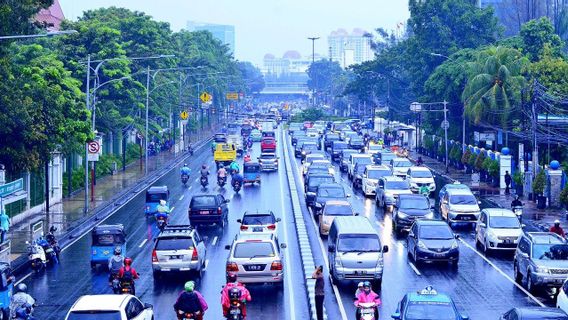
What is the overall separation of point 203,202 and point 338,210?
6799 mm

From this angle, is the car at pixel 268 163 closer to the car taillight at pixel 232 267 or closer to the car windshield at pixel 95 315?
the car taillight at pixel 232 267

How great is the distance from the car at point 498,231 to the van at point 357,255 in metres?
7.83

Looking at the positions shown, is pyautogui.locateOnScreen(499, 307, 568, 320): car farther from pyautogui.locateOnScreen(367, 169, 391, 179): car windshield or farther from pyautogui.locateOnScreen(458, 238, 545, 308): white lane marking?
pyautogui.locateOnScreen(367, 169, 391, 179): car windshield

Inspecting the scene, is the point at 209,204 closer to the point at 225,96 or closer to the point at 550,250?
the point at 550,250

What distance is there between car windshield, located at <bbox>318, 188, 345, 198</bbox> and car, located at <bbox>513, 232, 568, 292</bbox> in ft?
56.9

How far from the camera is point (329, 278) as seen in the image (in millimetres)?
32219

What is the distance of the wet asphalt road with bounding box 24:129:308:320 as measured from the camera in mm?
27938

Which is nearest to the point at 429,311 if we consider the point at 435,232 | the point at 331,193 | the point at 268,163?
the point at 435,232

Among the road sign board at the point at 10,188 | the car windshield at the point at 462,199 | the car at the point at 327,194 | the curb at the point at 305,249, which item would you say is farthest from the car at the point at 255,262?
the car windshield at the point at 462,199

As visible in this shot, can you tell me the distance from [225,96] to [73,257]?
466 ft

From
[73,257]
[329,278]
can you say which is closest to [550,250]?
[329,278]

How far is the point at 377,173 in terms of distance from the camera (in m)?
59.7

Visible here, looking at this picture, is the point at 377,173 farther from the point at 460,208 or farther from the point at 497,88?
the point at 497,88

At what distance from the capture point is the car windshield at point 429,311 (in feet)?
71.2
